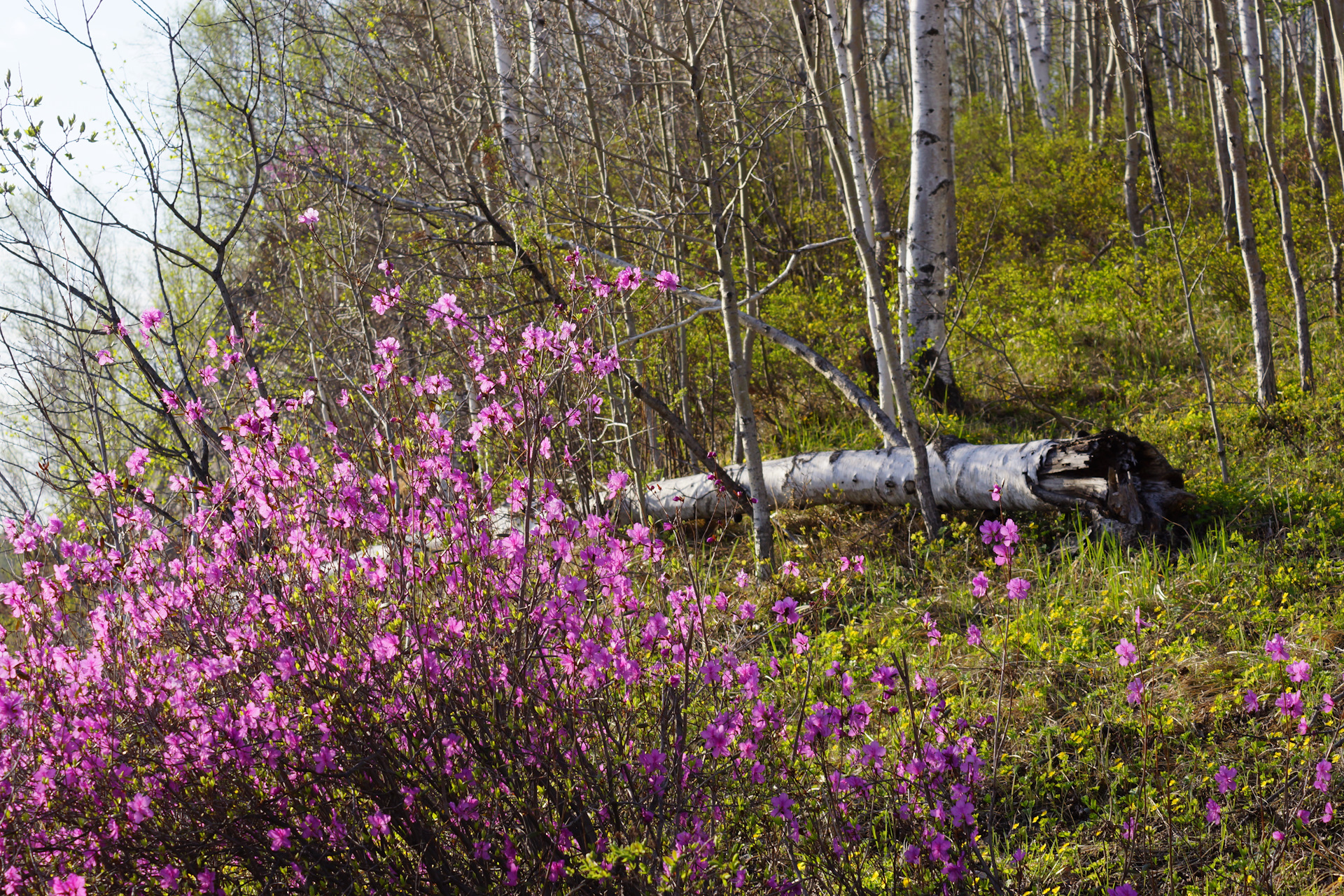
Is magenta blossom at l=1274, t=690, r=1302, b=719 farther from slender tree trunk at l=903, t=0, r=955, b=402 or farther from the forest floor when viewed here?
slender tree trunk at l=903, t=0, r=955, b=402

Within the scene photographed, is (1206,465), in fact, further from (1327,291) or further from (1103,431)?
(1327,291)

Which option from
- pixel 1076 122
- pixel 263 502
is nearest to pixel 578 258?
pixel 263 502

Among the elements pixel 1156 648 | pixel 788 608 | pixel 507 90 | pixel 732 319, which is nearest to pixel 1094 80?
pixel 507 90

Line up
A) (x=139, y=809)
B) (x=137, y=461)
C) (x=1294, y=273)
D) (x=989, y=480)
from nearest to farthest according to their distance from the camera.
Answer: (x=139, y=809) < (x=137, y=461) < (x=989, y=480) < (x=1294, y=273)

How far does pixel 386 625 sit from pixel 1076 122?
15.4 meters

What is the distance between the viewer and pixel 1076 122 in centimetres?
1461

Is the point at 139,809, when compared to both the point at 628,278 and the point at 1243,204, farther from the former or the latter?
the point at 1243,204

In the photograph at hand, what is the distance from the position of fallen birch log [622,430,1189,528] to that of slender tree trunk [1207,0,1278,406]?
1128 mm

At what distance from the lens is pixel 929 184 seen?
574 cm

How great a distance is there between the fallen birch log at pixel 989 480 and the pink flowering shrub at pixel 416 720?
56.6 inches

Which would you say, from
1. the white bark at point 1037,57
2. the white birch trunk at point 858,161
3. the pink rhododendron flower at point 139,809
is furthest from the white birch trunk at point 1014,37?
the pink rhododendron flower at point 139,809

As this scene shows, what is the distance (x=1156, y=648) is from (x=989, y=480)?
1240mm

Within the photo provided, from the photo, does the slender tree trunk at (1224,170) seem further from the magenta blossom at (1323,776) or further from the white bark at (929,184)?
the magenta blossom at (1323,776)

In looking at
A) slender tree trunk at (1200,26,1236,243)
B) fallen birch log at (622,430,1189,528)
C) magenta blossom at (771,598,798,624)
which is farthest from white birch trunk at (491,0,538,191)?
magenta blossom at (771,598,798,624)
